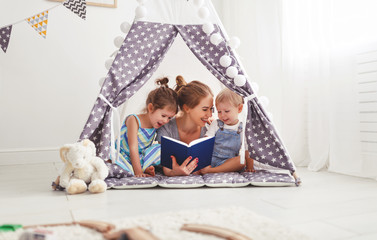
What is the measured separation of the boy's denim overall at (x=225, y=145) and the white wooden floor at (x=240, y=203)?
0.42 metres

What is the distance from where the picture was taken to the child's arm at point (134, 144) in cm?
195

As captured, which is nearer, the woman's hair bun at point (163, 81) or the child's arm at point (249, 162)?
the child's arm at point (249, 162)

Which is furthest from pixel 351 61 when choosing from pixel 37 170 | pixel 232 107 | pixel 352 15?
pixel 37 170

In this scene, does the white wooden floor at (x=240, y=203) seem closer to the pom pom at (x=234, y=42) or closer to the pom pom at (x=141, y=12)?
the pom pom at (x=234, y=42)

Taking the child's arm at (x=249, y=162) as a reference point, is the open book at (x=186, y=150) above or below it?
above

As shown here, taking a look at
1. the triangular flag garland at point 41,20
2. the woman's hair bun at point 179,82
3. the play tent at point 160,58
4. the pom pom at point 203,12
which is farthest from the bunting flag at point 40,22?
the pom pom at point 203,12

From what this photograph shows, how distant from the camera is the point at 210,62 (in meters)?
2.02

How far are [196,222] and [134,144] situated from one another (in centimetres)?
100

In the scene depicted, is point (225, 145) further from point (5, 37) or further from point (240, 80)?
point (5, 37)

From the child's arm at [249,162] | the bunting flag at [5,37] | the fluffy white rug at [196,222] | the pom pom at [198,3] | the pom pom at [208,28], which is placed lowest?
the child's arm at [249,162]

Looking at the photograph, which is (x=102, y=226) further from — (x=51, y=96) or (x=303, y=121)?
(x=51, y=96)

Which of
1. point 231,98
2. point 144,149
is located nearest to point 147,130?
point 144,149

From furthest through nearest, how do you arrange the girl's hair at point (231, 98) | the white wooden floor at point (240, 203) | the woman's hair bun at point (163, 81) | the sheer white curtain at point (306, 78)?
the woman's hair bun at point (163, 81) → the sheer white curtain at point (306, 78) → the girl's hair at point (231, 98) → the white wooden floor at point (240, 203)

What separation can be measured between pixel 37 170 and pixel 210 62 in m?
1.45
